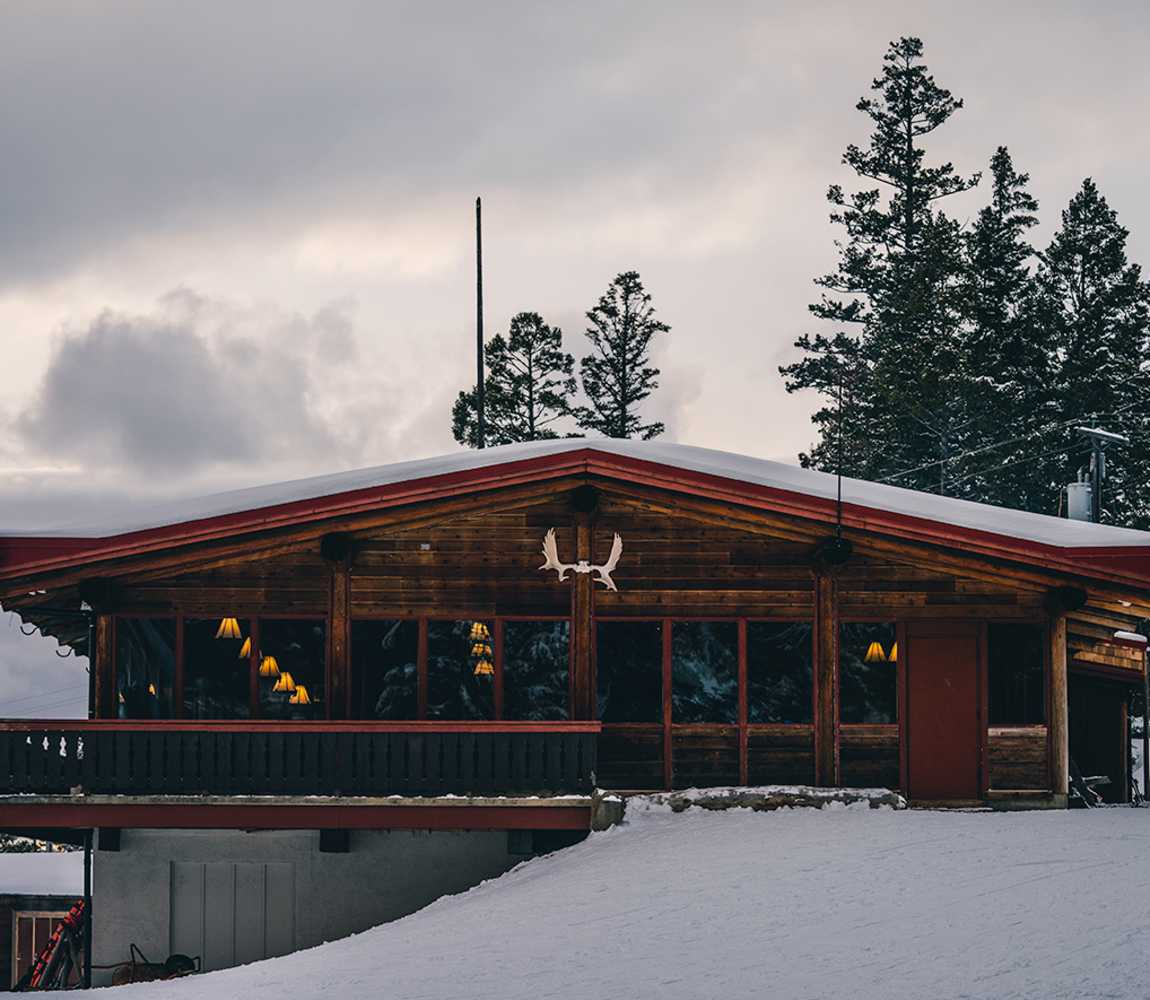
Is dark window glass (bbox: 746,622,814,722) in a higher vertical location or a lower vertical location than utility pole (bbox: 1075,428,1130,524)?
lower

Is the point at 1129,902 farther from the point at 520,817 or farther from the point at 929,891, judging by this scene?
the point at 520,817

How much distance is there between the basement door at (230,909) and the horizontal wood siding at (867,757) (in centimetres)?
755

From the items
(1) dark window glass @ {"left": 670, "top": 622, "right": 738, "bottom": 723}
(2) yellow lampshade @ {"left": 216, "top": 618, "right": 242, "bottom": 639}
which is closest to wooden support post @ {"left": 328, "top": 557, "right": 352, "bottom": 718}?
(2) yellow lampshade @ {"left": 216, "top": 618, "right": 242, "bottom": 639}

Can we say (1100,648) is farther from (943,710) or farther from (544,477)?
(544,477)

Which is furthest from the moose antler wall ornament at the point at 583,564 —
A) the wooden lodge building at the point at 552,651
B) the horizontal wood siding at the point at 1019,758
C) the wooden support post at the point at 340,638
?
the horizontal wood siding at the point at 1019,758

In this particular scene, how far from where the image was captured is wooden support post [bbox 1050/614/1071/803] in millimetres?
22250

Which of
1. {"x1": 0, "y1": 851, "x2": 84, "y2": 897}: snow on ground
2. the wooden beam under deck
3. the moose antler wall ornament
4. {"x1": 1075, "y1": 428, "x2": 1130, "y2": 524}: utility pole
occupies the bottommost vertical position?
{"x1": 0, "y1": 851, "x2": 84, "y2": 897}: snow on ground

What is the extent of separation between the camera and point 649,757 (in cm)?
2217

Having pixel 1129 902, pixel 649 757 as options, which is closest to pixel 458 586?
pixel 649 757

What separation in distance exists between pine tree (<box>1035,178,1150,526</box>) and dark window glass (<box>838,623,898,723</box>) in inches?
1286

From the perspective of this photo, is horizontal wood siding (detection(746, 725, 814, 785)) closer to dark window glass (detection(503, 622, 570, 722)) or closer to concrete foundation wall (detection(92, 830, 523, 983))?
dark window glass (detection(503, 622, 570, 722))

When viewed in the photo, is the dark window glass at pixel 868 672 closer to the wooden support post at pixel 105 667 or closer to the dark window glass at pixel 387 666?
the dark window glass at pixel 387 666

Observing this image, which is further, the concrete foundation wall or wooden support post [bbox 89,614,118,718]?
wooden support post [bbox 89,614,118,718]

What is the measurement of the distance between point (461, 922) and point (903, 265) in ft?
141
